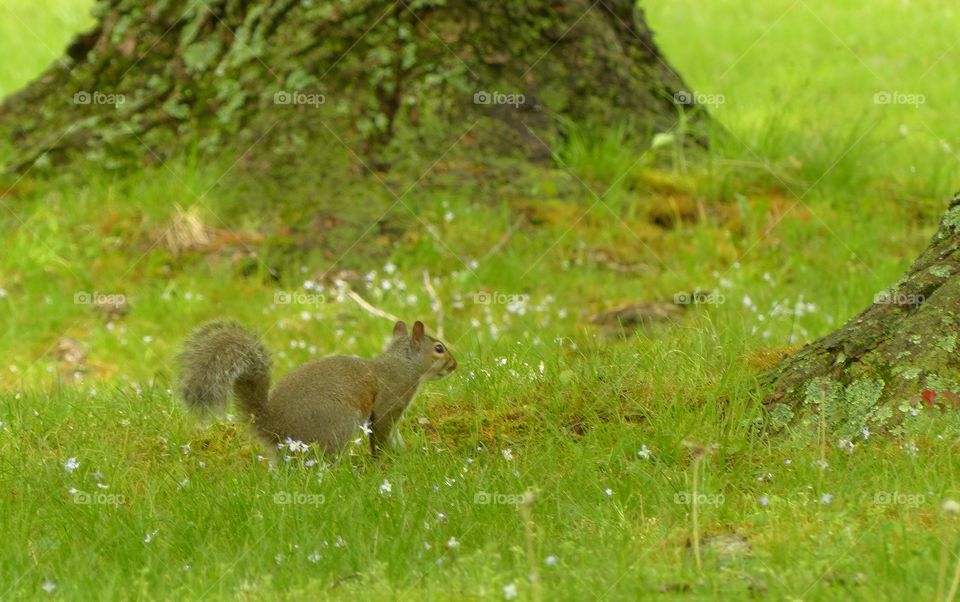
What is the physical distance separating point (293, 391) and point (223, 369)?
33 centimetres

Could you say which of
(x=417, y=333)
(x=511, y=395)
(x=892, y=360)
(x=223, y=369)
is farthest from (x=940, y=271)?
(x=223, y=369)

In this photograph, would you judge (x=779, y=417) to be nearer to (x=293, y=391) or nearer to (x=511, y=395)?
(x=511, y=395)

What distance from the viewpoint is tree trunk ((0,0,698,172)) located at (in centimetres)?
787

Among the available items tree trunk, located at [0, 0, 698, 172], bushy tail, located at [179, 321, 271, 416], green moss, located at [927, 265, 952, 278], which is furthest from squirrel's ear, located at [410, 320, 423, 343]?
tree trunk, located at [0, 0, 698, 172]

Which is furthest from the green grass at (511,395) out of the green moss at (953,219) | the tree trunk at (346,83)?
the green moss at (953,219)

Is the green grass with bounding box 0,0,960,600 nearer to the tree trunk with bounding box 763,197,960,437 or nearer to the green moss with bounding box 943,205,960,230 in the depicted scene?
the tree trunk with bounding box 763,197,960,437

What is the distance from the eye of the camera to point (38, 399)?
212 inches

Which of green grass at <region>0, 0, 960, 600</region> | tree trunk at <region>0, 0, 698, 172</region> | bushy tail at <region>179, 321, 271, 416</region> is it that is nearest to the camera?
green grass at <region>0, 0, 960, 600</region>

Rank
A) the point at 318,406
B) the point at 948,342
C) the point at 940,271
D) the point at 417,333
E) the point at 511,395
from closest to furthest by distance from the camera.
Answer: the point at 948,342, the point at 940,271, the point at 318,406, the point at 511,395, the point at 417,333

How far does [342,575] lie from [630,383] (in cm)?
160

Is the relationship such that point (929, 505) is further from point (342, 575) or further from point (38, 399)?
point (38, 399)

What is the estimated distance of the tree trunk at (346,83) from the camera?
787cm

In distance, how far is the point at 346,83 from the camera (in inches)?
310

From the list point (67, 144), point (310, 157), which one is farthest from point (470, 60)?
point (67, 144)
